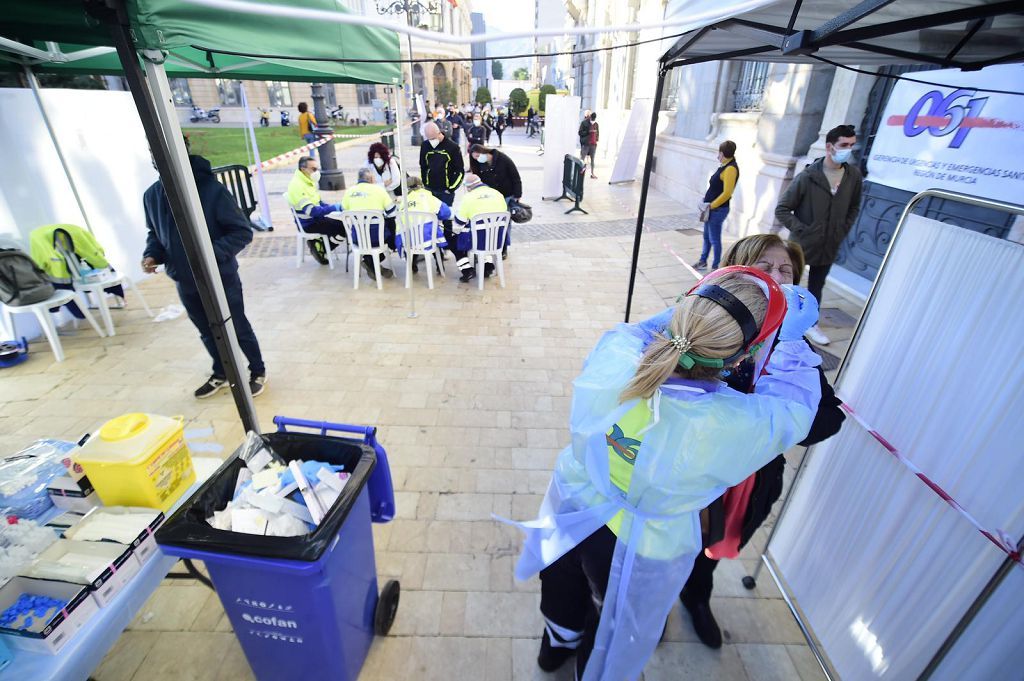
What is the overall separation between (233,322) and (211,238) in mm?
676

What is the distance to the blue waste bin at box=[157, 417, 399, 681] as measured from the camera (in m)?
1.55

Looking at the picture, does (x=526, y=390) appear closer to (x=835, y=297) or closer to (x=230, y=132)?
(x=835, y=297)

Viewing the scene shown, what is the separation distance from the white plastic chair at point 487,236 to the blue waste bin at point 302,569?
4537 mm

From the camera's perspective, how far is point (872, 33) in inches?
76.2

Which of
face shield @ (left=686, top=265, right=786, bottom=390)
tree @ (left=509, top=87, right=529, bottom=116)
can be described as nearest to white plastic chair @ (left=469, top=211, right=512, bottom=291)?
face shield @ (left=686, top=265, right=786, bottom=390)

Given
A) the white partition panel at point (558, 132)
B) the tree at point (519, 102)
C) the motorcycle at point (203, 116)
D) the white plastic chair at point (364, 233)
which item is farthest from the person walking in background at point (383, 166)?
the motorcycle at point (203, 116)

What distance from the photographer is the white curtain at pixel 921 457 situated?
1.50m

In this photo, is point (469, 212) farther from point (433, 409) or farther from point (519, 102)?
point (519, 102)

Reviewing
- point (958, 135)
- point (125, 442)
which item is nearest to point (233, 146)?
point (125, 442)

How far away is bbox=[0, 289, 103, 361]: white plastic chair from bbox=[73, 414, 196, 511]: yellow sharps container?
419 centimetres

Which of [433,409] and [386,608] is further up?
[386,608]

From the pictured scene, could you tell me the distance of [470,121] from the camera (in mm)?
23281

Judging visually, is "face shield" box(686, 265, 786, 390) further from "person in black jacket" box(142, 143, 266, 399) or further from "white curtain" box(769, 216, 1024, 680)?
"person in black jacket" box(142, 143, 266, 399)

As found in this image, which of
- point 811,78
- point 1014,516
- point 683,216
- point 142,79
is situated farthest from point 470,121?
point 1014,516
